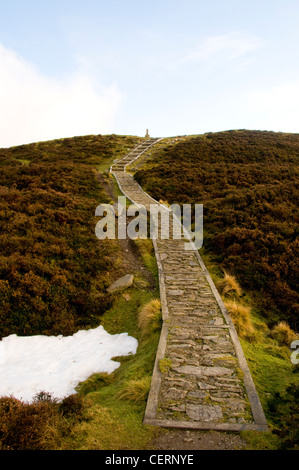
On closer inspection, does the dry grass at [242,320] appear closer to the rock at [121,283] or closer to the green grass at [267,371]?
the green grass at [267,371]

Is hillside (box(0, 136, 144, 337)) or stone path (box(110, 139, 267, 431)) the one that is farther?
hillside (box(0, 136, 144, 337))

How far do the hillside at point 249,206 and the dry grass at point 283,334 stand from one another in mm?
560

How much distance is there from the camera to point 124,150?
4400 centimetres

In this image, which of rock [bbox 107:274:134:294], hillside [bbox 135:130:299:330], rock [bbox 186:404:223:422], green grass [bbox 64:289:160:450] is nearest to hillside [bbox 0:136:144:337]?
rock [bbox 107:274:134:294]

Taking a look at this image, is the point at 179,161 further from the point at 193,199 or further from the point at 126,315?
the point at 126,315

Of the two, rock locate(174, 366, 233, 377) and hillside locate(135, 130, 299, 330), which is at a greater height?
hillside locate(135, 130, 299, 330)

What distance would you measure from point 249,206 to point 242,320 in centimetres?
979

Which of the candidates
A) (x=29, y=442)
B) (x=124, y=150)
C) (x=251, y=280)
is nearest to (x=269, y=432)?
(x=29, y=442)

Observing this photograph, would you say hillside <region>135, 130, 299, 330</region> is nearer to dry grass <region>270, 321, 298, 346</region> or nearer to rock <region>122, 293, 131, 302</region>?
dry grass <region>270, 321, 298, 346</region>

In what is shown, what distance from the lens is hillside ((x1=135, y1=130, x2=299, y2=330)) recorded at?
427 inches

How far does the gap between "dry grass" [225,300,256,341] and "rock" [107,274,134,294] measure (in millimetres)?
3888

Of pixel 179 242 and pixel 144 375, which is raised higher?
pixel 179 242

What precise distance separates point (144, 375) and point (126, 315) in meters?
3.45

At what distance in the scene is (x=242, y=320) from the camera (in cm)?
864
